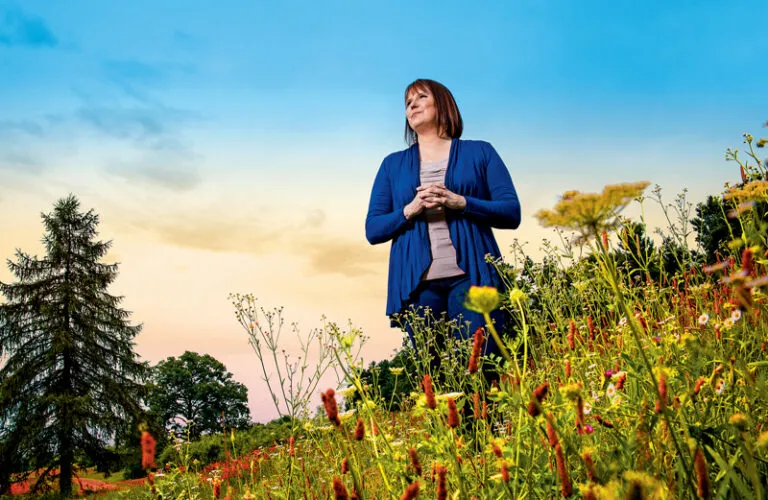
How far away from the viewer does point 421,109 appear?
5.48m

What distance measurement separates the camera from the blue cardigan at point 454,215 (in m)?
4.79

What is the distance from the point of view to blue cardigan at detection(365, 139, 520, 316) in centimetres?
479

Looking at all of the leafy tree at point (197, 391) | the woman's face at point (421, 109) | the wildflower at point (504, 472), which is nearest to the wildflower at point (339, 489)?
the wildflower at point (504, 472)

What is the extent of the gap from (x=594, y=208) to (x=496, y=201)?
3.83 meters

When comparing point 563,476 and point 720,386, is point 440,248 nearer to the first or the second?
point 720,386

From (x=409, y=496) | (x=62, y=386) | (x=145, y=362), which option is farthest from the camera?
(x=145, y=362)

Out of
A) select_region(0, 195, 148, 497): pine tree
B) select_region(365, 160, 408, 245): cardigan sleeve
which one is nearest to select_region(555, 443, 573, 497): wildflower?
select_region(365, 160, 408, 245): cardigan sleeve

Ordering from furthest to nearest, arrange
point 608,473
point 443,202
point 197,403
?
1. point 197,403
2. point 443,202
3. point 608,473

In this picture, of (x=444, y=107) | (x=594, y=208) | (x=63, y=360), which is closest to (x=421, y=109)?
(x=444, y=107)

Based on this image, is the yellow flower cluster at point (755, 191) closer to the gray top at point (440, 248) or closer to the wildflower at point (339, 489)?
the wildflower at point (339, 489)

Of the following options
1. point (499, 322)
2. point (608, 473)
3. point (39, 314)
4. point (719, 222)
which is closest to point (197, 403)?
point (39, 314)

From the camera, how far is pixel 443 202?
4645 mm

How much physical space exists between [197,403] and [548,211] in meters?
33.3

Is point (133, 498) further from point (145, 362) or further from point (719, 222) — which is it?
point (145, 362)
